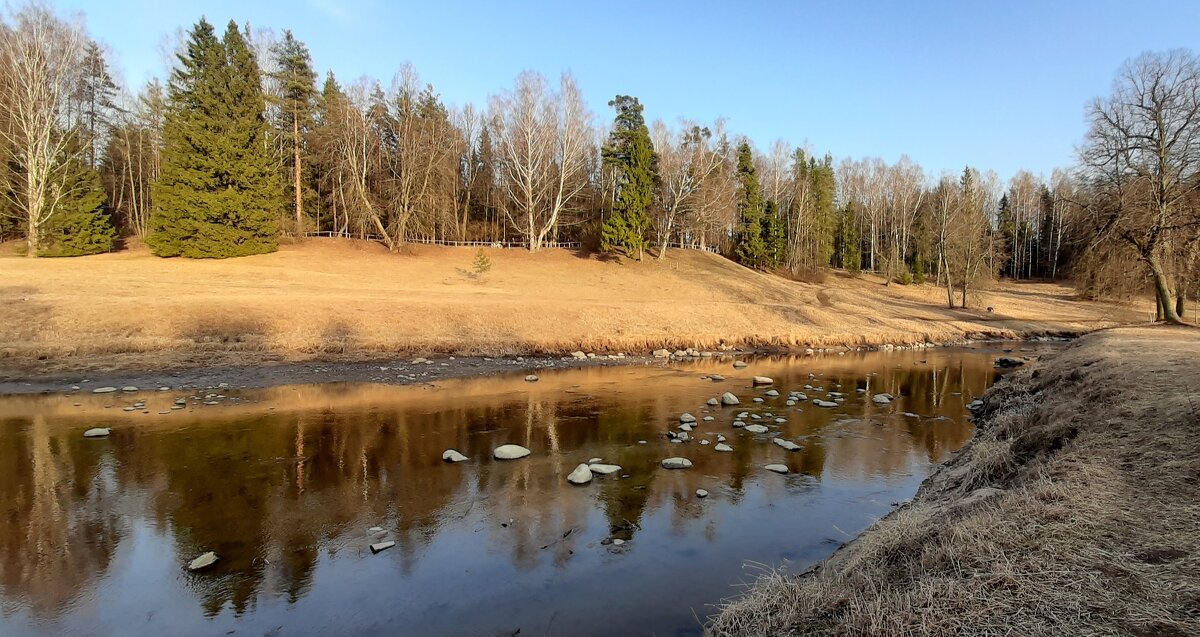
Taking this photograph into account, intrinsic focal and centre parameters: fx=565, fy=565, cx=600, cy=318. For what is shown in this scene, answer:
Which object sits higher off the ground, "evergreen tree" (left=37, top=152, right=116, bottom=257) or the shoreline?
"evergreen tree" (left=37, top=152, right=116, bottom=257)

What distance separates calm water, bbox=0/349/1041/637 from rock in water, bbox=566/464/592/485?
18cm

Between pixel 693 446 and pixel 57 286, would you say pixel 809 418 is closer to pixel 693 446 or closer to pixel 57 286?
pixel 693 446

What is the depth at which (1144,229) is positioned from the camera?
23312 millimetres

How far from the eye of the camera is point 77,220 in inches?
1491

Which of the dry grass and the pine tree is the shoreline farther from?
the pine tree

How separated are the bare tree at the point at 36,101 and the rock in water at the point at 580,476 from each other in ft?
147

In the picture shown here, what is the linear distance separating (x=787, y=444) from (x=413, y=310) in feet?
61.9

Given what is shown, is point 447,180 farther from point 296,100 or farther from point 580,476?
point 580,476

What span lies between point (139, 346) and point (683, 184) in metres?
43.8

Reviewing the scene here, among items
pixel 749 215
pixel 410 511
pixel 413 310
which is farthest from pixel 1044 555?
pixel 749 215

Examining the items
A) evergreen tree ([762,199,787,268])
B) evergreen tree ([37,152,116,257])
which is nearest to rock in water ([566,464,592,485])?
evergreen tree ([37,152,116,257])

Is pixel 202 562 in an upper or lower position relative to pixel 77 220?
lower

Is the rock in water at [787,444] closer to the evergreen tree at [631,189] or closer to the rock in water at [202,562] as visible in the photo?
the rock in water at [202,562]

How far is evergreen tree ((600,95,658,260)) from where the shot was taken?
51469 mm
